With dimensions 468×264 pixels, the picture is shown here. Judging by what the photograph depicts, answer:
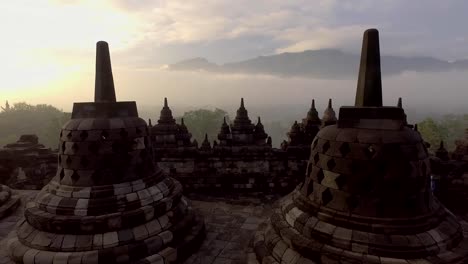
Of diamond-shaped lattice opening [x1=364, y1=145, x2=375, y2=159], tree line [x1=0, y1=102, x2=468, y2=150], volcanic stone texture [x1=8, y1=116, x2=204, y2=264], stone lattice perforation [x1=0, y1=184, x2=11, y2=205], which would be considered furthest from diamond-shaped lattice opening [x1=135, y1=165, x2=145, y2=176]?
tree line [x1=0, y1=102, x2=468, y2=150]

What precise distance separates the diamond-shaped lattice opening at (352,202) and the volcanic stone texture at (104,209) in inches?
181

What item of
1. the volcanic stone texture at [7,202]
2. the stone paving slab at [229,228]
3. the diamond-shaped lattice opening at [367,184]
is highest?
the diamond-shaped lattice opening at [367,184]

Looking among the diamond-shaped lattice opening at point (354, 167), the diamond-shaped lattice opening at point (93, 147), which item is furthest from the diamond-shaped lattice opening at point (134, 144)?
the diamond-shaped lattice opening at point (354, 167)

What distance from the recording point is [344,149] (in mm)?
5883

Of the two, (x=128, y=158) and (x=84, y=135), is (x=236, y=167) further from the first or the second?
(x=84, y=135)

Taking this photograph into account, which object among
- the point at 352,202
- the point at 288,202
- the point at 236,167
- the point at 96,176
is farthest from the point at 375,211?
the point at 236,167

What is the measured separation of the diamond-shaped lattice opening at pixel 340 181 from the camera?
5801mm

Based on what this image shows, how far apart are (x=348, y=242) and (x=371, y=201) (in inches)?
38.6

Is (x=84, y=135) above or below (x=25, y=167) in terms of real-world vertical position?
above

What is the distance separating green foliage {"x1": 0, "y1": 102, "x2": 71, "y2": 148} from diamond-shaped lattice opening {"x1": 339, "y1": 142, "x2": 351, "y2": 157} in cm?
5813

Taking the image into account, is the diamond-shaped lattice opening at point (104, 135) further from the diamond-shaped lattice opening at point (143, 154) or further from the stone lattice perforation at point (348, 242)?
the stone lattice perforation at point (348, 242)

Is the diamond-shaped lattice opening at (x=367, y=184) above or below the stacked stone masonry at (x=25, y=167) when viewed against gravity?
above

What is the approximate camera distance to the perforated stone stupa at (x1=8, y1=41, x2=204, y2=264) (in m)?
6.70

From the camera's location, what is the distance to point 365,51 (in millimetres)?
A: 6039
